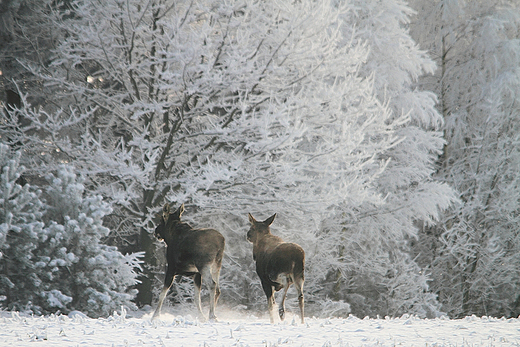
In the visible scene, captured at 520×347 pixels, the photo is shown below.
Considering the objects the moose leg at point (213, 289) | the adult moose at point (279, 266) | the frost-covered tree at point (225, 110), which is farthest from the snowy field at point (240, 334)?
the frost-covered tree at point (225, 110)

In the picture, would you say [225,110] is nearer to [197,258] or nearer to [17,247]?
[17,247]

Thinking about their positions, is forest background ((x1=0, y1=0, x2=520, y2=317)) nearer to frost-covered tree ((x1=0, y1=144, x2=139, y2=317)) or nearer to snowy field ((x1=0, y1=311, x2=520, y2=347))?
frost-covered tree ((x1=0, y1=144, x2=139, y2=317))

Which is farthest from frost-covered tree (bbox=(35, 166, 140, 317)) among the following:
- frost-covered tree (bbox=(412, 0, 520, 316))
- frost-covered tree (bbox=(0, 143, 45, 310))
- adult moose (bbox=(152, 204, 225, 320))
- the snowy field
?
frost-covered tree (bbox=(412, 0, 520, 316))

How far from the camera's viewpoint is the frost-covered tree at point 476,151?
16.7 m

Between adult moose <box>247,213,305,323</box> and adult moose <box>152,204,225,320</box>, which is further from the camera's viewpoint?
adult moose <box>152,204,225,320</box>

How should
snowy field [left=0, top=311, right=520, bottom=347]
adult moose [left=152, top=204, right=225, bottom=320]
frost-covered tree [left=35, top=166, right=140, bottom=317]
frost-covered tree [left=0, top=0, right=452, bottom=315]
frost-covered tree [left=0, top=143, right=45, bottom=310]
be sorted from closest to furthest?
snowy field [left=0, top=311, right=520, bottom=347]
adult moose [left=152, top=204, right=225, bottom=320]
frost-covered tree [left=0, top=143, right=45, bottom=310]
frost-covered tree [left=35, top=166, right=140, bottom=317]
frost-covered tree [left=0, top=0, right=452, bottom=315]

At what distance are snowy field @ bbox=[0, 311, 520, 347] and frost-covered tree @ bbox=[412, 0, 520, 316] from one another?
36.4 feet

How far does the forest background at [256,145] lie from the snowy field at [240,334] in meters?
2.74

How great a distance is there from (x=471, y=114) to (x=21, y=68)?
46.0 ft

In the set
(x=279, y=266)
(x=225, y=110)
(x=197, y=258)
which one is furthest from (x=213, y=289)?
(x=225, y=110)

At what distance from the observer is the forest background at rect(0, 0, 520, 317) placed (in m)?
9.11

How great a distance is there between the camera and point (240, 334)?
5559mm

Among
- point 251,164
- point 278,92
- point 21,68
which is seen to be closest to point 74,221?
point 251,164

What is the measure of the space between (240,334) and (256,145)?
440 centimetres
